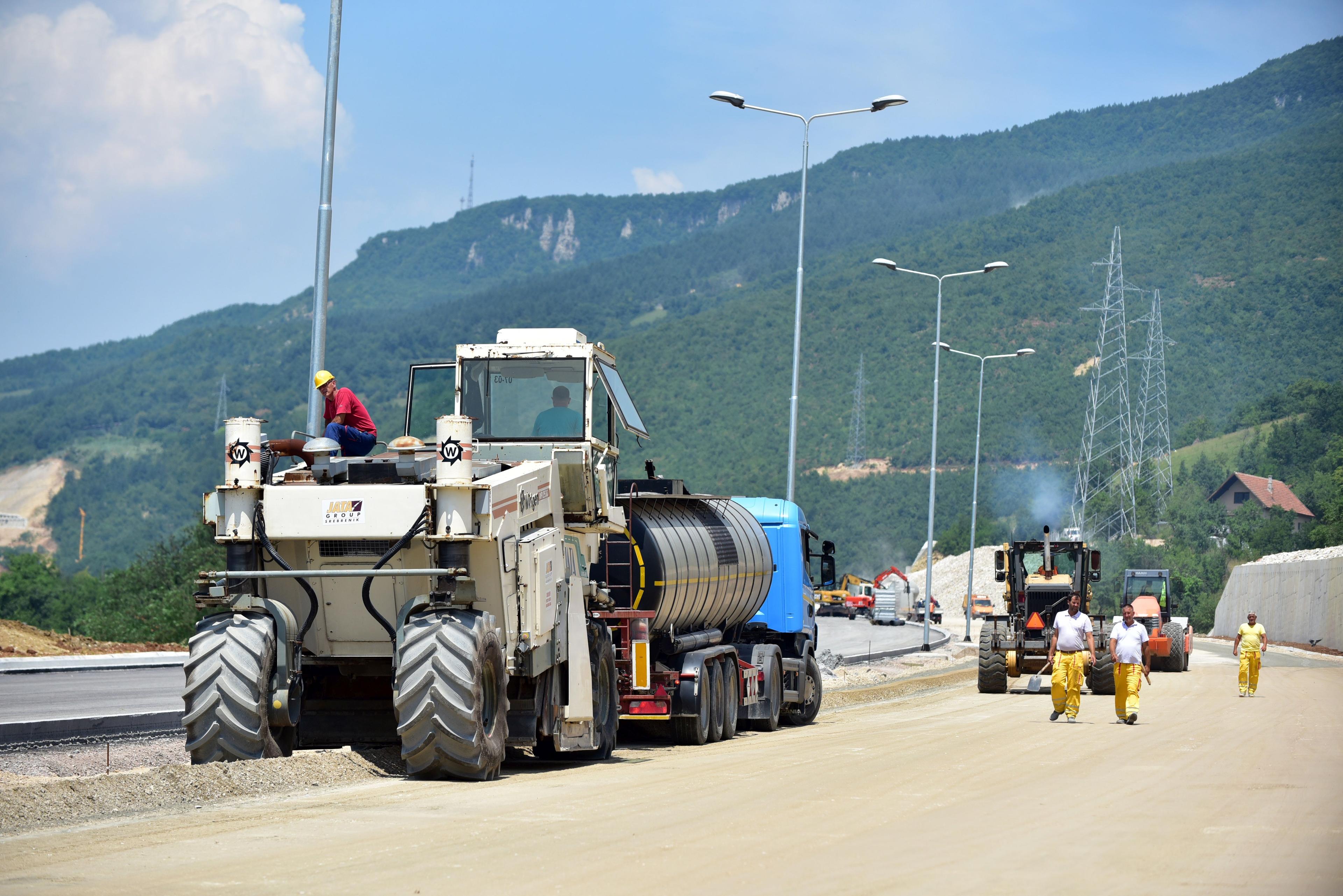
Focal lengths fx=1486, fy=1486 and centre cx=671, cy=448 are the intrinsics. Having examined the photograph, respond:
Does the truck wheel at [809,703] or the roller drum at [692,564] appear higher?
the roller drum at [692,564]

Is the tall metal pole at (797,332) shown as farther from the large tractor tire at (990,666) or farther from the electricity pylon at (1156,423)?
the electricity pylon at (1156,423)

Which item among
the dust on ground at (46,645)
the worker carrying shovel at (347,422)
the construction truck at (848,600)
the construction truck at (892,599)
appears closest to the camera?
the worker carrying shovel at (347,422)

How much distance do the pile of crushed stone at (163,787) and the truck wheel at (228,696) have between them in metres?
0.26

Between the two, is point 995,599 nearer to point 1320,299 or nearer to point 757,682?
point 1320,299

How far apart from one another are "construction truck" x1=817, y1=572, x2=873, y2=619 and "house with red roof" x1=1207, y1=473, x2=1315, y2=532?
98.9 ft

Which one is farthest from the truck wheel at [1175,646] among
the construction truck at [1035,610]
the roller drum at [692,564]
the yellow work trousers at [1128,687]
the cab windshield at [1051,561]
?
the roller drum at [692,564]

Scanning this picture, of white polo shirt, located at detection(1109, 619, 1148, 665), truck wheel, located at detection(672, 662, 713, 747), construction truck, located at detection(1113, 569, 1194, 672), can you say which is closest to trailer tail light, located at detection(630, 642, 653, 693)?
truck wheel, located at detection(672, 662, 713, 747)

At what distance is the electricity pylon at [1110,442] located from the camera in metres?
97.0

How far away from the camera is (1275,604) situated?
66.2 meters

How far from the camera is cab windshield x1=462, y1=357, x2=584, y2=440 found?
14828mm

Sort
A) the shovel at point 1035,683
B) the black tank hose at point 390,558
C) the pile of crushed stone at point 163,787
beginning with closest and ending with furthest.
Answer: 1. the pile of crushed stone at point 163,787
2. the black tank hose at point 390,558
3. the shovel at point 1035,683

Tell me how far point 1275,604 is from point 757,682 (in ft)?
173

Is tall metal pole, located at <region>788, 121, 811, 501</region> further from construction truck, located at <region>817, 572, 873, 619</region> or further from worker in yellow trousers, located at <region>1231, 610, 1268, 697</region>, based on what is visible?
construction truck, located at <region>817, 572, 873, 619</region>

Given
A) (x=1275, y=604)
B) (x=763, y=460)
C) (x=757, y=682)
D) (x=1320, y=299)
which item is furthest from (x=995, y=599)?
(x=757, y=682)
